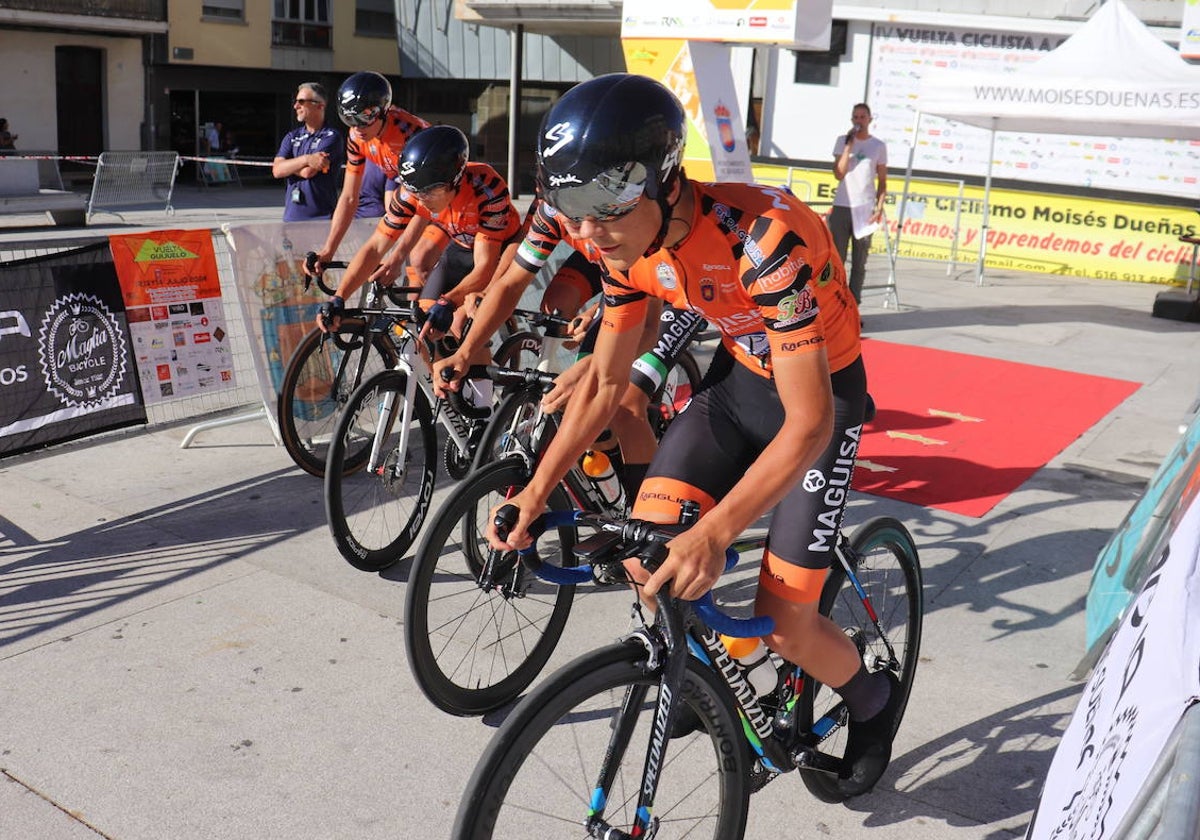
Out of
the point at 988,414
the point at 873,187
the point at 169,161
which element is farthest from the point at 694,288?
the point at 169,161

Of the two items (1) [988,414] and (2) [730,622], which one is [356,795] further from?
(1) [988,414]

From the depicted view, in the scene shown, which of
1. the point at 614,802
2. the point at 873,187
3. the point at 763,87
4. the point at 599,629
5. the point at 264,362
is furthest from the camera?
the point at 763,87

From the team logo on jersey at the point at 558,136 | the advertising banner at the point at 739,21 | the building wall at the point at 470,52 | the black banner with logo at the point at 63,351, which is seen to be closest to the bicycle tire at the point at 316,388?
the black banner with logo at the point at 63,351

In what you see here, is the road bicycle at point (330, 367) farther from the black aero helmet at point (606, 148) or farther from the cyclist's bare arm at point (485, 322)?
the black aero helmet at point (606, 148)

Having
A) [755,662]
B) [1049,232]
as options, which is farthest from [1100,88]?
[755,662]

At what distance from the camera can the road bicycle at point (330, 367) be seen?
5988 mm

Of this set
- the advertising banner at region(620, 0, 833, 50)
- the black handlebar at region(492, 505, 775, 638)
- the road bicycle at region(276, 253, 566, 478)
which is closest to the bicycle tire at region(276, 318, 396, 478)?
the road bicycle at region(276, 253, 566, 478)

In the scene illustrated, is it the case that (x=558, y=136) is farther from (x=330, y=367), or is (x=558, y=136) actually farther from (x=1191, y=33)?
(x=1191, y=33)

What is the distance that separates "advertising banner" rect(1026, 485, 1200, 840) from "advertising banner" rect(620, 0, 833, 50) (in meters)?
9.97

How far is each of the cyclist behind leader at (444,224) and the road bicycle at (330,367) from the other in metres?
0.17

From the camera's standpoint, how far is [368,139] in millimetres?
7266

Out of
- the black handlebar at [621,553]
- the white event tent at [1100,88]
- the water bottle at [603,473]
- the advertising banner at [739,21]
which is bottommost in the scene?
the water bottle at [603,473]

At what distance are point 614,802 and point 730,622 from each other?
516 millimetres

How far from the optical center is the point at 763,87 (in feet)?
69.9
